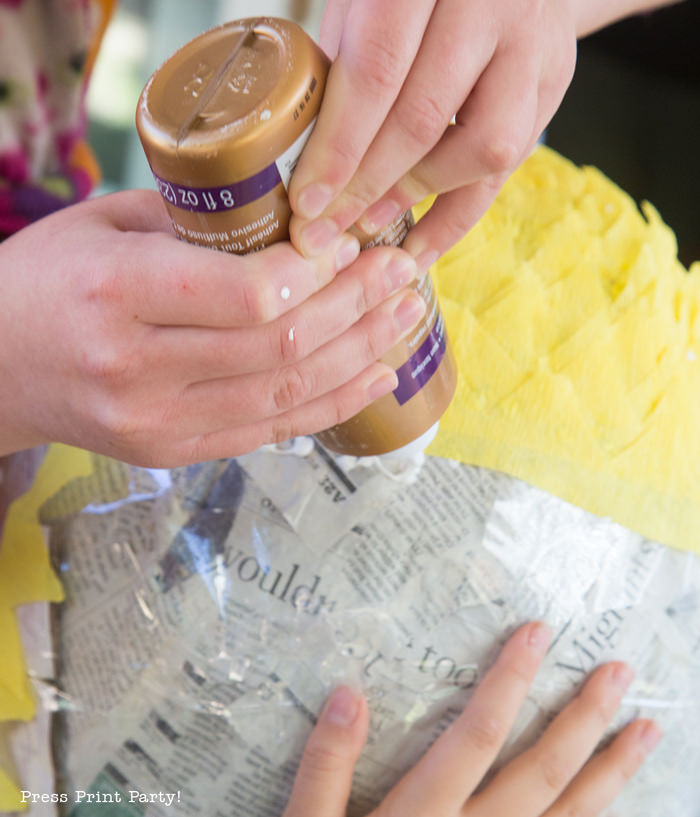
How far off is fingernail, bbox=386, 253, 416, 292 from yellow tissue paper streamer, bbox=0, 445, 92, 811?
0.38 m

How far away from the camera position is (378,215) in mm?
459

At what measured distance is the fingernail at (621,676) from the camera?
628mm

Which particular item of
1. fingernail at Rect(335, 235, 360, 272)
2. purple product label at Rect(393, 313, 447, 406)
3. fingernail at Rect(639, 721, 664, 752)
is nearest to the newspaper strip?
fingernail at Rect(639, 721, 664, 752)

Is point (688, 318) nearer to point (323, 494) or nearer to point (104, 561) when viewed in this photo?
point (323, 494)

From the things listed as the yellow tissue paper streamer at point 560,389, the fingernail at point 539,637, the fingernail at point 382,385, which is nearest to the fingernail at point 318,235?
the fingernail at point 382,385

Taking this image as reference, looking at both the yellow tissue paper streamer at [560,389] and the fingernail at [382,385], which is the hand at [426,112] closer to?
the fingernail at [382,385]

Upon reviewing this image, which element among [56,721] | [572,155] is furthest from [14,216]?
[572,155]

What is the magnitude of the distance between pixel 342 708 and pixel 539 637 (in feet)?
0.54

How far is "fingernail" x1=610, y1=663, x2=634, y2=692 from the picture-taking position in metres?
0.63

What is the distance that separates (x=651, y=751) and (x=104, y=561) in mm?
488

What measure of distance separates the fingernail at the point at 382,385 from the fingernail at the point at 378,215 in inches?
3.7

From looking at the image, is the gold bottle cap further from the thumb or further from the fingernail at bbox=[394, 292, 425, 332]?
the thumb

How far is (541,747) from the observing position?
2.11 feet

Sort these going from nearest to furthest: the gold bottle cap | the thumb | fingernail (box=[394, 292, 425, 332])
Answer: the gold bottle cap, fingernail (box=[394, 292, 425, 332]), the thumb
